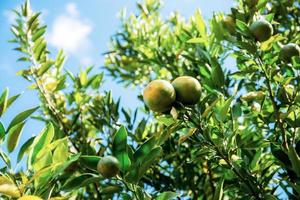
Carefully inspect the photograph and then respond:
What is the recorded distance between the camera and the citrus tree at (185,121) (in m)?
1.52

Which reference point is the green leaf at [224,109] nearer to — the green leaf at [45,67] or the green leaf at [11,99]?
the green leaf at [11,99]

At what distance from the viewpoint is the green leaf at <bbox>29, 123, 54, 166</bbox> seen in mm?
1496

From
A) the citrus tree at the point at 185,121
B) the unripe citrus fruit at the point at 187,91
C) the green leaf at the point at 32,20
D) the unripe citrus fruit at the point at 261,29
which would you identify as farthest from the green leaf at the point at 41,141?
the green leaf at the point at 32,20

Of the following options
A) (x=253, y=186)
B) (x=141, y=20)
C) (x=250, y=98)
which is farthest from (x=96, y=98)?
(x=253, y=186)

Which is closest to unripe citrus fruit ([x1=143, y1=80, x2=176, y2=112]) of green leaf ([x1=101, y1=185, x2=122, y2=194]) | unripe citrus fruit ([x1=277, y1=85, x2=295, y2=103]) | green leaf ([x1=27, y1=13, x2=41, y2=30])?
green leaf ([x1=101, y1=185, x2=122, y2=194])

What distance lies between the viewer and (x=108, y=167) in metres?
1.49

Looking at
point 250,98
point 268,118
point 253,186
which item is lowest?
point 253,186

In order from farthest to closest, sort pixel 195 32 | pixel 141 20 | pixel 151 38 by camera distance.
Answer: pixel 141 20 → pixel 151 38 → pixel 195 32

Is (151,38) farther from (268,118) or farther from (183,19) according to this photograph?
(268,118)

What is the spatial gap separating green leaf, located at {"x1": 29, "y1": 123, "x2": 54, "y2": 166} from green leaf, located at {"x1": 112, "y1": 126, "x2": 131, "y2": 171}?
22cm

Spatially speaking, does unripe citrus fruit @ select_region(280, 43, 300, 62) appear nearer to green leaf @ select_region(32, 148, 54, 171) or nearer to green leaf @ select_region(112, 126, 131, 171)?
green leaf @ select_region(112, 126, 131, 171)

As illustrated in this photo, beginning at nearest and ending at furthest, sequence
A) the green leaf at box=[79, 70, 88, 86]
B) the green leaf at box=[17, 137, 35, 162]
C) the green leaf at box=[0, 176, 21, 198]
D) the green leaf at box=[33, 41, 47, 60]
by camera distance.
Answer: the green leaf at box=[0, 176, 21, 198]
the green leaf at box=[17, 137, 35, 162]
the green leaf at box=[33, 41, 47, 60]
the green leaf at box=[79, 70, 88, 86]

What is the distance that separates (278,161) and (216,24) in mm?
897

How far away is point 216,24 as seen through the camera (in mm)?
2533
